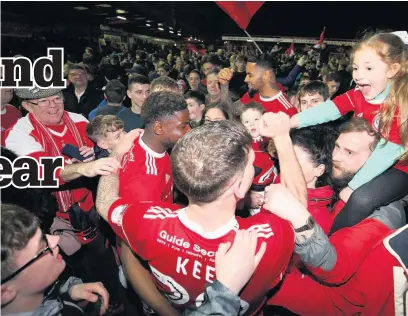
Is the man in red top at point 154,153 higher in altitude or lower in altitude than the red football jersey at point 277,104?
lower

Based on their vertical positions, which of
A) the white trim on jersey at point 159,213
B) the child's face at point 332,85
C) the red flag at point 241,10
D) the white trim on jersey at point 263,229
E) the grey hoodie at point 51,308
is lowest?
the grey hoodie at point 51,308

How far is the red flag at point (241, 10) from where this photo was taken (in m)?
4.60

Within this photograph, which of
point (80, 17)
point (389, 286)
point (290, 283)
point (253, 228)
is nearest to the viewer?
point (389, 286)

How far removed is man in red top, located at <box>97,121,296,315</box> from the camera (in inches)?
63.1

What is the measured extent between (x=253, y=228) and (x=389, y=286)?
608 millimetres

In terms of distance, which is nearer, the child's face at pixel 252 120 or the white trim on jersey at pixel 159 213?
the white trim on jersey at pixel 159 213

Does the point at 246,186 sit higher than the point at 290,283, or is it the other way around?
the point at 246,186

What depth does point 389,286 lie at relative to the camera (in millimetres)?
1587

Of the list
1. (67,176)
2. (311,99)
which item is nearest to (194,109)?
(311,99)

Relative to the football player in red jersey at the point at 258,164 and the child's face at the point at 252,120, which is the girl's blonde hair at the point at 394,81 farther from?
the child's face at the point at 252,120

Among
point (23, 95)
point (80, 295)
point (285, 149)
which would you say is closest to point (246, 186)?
point (285, 149)

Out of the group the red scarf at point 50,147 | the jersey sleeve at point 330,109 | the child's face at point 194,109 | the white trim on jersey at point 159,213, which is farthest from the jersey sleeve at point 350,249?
the child's face at point 194,109

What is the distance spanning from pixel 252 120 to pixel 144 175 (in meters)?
1.65

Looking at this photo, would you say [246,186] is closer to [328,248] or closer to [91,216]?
[328,248]
